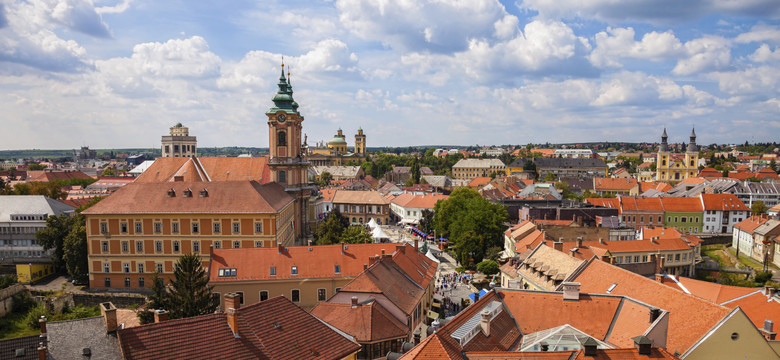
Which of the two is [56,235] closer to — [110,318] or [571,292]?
[110,318]

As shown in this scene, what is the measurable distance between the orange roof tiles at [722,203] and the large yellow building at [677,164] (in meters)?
54.2

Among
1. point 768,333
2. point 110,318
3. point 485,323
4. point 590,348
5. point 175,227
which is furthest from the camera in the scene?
point 175,227

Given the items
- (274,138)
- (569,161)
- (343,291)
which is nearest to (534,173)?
(569,161)

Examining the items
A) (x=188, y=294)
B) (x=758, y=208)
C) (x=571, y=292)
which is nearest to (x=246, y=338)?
(x=188, y=294)

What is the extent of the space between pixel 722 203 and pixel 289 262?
247ft

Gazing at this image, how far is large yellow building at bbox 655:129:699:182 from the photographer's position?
132 m

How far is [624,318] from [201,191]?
3793 centimetres

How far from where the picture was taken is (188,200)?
46.2 meters

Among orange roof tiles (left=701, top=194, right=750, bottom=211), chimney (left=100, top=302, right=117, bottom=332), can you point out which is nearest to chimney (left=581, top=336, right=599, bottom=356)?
chimney (left=100, top=302, right=117, bottom=332)

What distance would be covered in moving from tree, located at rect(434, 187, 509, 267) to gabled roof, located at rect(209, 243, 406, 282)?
20.0 m

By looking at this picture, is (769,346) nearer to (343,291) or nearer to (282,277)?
(343,291)

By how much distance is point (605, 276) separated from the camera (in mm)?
27422

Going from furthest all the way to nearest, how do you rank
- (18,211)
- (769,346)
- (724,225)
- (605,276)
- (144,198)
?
(724,225) < (18,211) < (144,198) < (605,276) < (769,346)

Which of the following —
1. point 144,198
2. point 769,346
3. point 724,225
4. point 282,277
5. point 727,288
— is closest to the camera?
point 769,346
